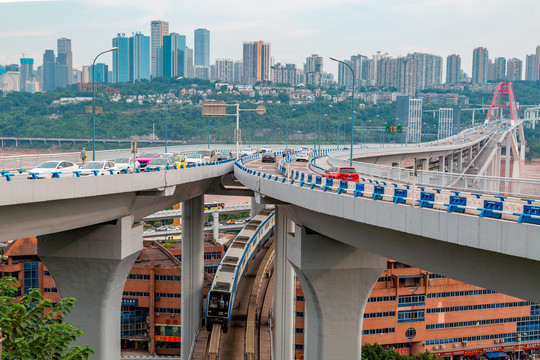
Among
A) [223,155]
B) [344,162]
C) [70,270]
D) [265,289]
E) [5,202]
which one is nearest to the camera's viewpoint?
[5,202]

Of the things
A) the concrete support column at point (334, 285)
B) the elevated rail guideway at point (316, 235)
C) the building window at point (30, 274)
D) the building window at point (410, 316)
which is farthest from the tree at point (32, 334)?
the building window at point (410, 316)

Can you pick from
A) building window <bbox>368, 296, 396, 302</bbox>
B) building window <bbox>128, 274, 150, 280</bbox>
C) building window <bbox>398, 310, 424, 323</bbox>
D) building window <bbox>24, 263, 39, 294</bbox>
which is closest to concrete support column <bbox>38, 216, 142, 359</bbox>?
building window <bbox>128, 274, 150, 280</bbox>

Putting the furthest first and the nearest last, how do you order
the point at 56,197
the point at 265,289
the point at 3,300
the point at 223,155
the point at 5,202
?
the point at 265,289
the point at 223,155
the point at 56,197
the point at 5,202
the point at 3,300

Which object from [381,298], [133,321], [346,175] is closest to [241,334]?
[381,298]

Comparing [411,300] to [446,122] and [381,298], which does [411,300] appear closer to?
[381,298]

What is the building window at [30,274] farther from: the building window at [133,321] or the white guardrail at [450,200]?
the white guardrail at [450,200]

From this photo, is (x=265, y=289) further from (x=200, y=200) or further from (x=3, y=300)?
(x=3, y=300)

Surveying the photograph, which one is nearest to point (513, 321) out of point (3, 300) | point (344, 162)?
point (344, 162)
